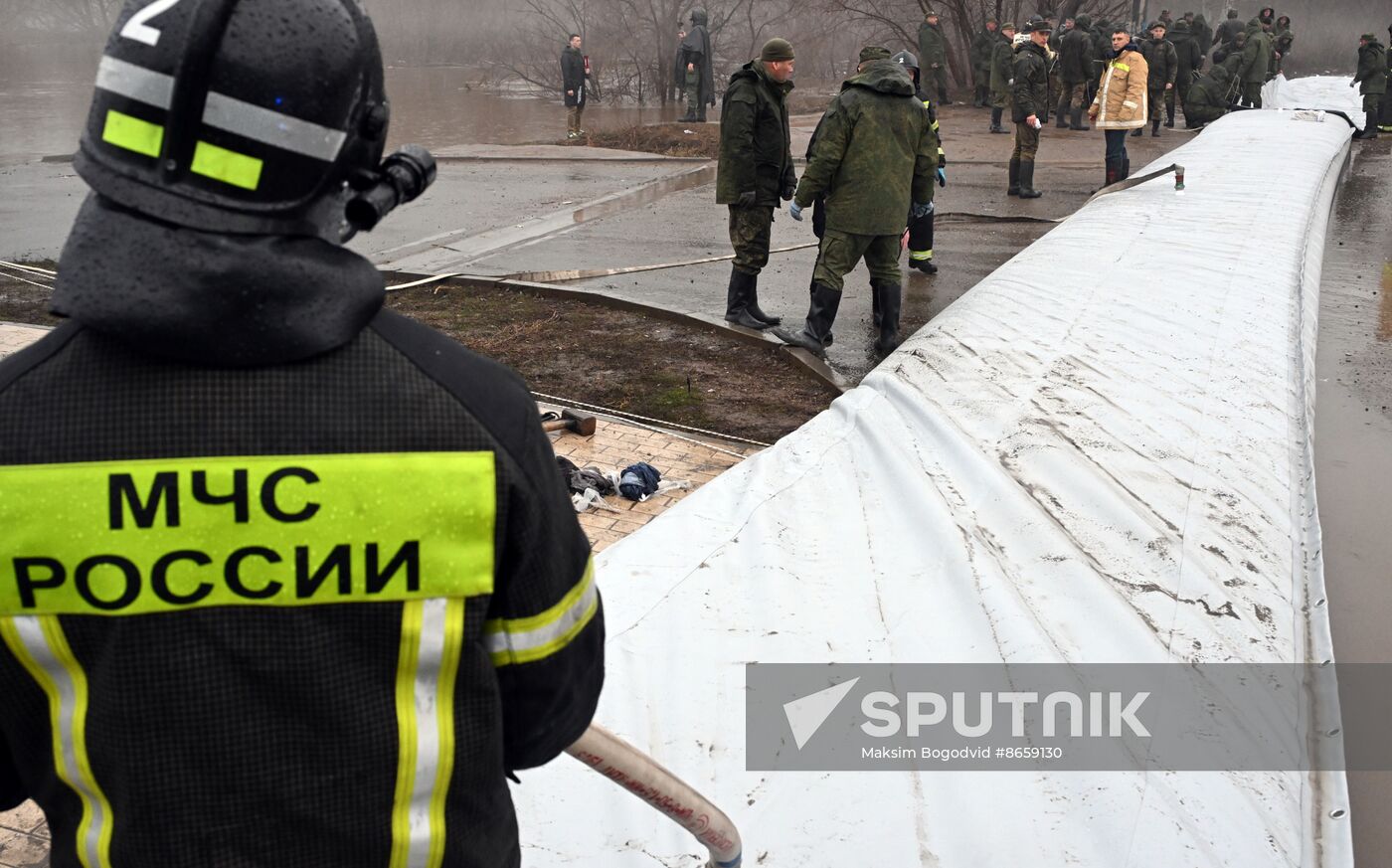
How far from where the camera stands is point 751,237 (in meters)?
7.13

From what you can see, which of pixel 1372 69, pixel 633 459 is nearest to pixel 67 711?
pixel 633 459

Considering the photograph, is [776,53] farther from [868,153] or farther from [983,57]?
[983,57]

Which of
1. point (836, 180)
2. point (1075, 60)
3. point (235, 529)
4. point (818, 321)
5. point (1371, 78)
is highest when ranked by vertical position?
point (1075, 60)

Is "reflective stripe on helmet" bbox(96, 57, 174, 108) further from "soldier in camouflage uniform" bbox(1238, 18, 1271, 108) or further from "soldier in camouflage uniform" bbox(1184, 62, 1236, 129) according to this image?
"soldier in camouflage uniform" bbox(1238, 18, 1271, 108)

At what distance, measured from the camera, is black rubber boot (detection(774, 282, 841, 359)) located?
22.1ft

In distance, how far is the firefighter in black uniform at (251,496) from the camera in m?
1.12

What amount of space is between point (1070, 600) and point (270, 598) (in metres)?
2.16

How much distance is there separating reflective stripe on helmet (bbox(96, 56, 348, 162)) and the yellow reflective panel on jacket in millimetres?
309

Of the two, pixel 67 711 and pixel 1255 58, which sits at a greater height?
pixel 1255 58

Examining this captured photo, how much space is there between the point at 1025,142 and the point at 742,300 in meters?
5.96

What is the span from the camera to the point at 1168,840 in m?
2.16

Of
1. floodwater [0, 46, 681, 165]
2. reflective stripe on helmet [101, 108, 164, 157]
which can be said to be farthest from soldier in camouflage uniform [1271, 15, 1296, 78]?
reflective stripe on helmet [101, 108, 164, 157]

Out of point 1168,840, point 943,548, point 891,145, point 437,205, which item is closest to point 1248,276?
point 891,145

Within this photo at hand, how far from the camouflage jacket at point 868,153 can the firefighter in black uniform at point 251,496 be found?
5501 millimetres
